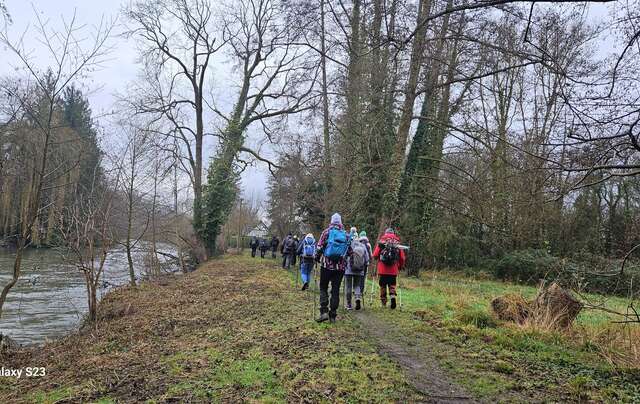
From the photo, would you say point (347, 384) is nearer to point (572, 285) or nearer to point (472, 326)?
point (472, 326)

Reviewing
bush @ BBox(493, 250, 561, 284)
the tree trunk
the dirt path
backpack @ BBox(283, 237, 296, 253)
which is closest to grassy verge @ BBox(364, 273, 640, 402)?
the dirt path

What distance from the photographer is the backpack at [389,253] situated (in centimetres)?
1035

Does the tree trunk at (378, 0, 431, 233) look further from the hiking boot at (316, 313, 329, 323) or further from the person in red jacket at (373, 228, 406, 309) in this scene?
the hiking boot at (316, 313, 329, 323)

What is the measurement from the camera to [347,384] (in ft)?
18.1

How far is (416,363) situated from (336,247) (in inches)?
110

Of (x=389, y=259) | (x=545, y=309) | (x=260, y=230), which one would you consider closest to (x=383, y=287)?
(x=389, y=259)

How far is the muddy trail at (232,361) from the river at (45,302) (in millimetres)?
2358

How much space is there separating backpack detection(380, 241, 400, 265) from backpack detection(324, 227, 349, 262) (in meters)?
1.92

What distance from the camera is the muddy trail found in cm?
552

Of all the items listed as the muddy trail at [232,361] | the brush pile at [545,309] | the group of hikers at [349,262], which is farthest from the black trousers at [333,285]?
the brush pile at [545,309]

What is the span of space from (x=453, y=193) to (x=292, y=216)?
50.1 ft

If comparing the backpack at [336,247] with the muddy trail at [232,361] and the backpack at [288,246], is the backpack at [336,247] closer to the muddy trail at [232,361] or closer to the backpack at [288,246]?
the muddy trail at [232,361]

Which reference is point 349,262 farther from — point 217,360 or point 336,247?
point 217,360

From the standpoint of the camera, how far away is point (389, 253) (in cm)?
1036
